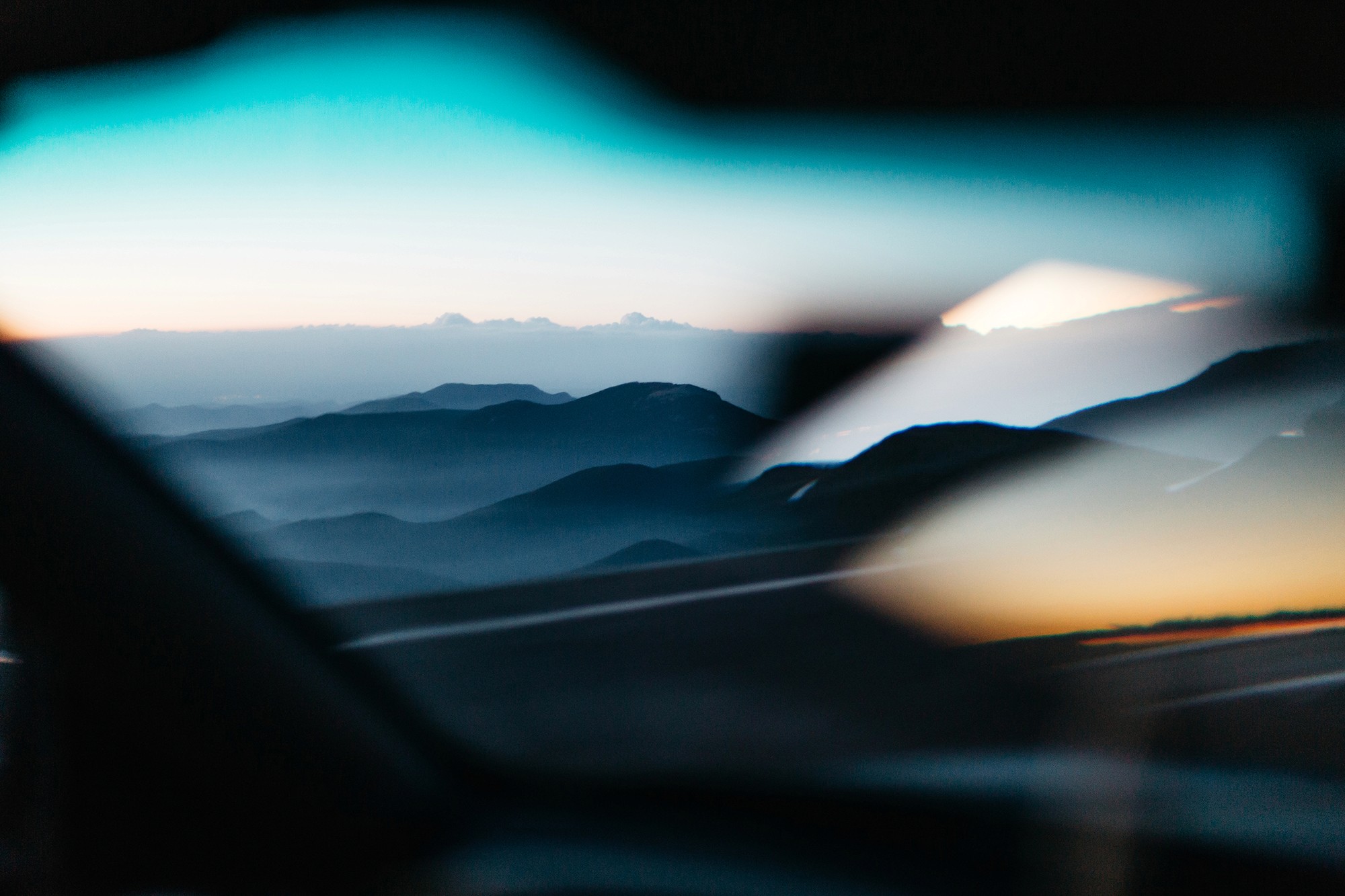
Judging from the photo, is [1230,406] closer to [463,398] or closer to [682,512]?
[682,512]

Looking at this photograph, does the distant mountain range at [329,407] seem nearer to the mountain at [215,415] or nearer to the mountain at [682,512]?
the mountain at [215,415]

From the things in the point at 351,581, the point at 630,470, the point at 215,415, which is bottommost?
the point at 351,581

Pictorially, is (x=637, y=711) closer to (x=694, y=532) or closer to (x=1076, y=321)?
(x=694, y=532)

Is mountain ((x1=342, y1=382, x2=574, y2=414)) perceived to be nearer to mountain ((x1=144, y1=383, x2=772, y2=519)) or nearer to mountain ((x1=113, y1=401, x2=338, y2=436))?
mountain ((x1=144, y1=383, x2=772, y2=519))

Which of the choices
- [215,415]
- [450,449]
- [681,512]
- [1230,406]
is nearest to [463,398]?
[450,449]

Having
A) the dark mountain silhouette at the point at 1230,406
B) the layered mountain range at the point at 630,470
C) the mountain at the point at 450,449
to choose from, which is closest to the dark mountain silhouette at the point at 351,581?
the layered mountain range at the point at 630,470

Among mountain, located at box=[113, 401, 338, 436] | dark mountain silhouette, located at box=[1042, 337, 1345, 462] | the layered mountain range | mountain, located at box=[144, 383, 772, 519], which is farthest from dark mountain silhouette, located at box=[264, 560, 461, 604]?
dark mountain silhouette, located at box=[1042, 337, 1345, 462]
